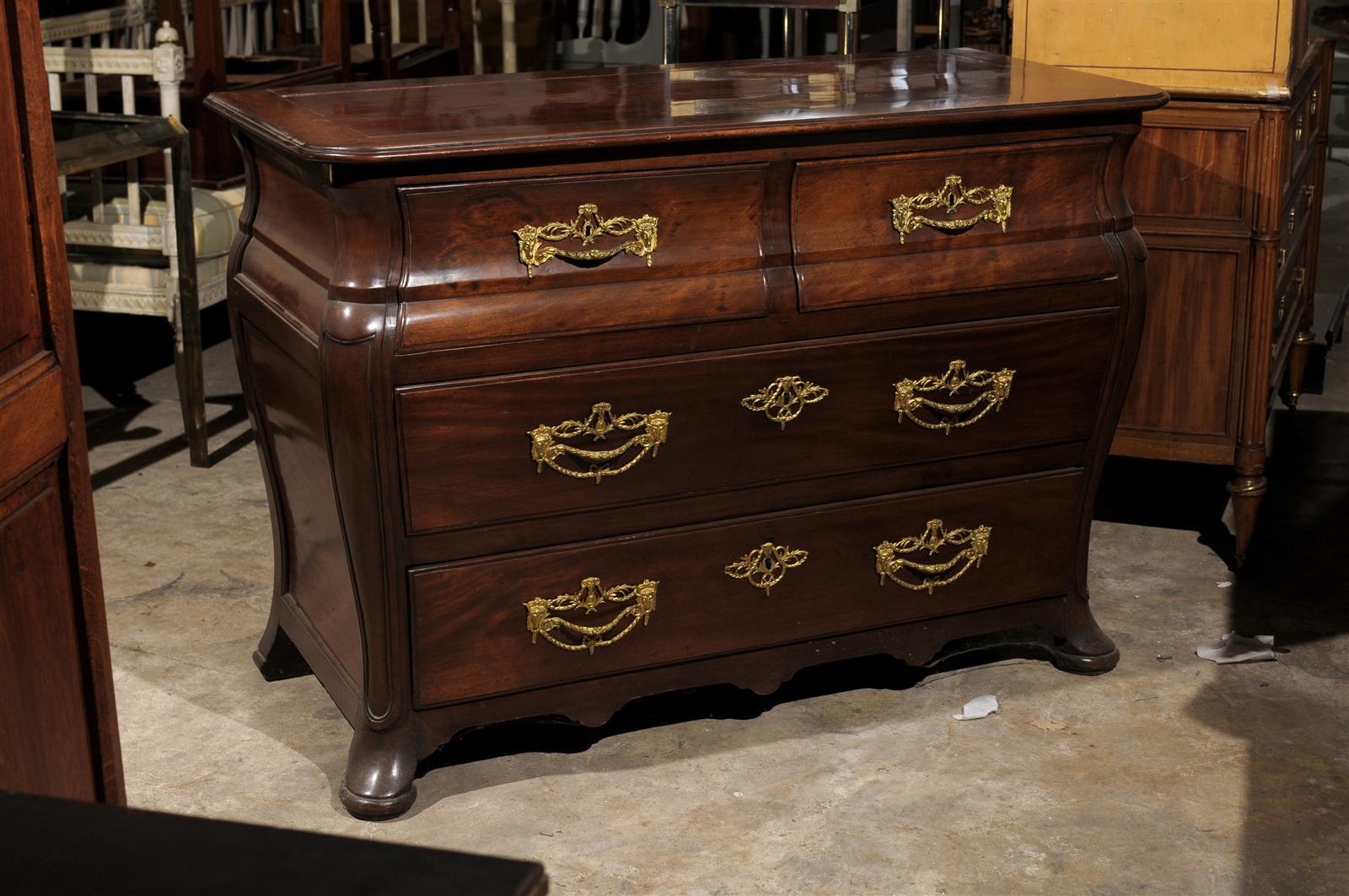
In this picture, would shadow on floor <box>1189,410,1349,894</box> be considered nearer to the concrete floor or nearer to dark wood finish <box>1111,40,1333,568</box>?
the concrete floor

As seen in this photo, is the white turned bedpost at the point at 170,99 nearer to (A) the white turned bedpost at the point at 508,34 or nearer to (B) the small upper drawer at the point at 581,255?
(B) the small upper drawer at the point at 581,255

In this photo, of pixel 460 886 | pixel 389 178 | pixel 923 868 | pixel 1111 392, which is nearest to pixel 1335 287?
pixel 1111 392

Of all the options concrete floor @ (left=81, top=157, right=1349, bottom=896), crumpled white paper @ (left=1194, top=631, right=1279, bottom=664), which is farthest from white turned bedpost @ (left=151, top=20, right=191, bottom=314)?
crumpled white paper @ (left=1194, top=631, right=1279, bottom=664)

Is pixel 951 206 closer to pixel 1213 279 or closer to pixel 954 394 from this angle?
pixel 954 394

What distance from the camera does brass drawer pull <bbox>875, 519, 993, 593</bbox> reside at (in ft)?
9.00

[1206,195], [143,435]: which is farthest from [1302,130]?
[143,435]

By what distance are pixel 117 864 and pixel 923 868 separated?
1.74m

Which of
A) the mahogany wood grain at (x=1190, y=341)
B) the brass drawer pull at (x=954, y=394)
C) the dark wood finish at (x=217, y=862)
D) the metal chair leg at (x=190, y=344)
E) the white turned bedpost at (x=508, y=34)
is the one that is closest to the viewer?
the dark wood finish at (x=217, y=862)

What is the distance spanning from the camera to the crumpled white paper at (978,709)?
2834mm

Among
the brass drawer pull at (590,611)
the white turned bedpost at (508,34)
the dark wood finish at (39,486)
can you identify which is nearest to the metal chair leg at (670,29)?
the brass drawer pull at (590,611)

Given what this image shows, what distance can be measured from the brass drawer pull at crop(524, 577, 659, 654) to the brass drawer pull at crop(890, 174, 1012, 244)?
71 cm

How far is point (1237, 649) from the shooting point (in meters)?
3.05

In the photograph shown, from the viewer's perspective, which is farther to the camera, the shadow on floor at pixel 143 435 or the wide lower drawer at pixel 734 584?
the shadow on floor at pixel 143 435

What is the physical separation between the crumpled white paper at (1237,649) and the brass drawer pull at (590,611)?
45.4 inches
